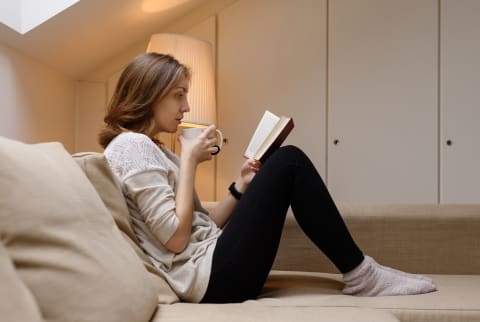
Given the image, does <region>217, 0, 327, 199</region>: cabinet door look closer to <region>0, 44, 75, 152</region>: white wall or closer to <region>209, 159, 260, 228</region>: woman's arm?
<region>0, 44, 75, 152</region>: white wall

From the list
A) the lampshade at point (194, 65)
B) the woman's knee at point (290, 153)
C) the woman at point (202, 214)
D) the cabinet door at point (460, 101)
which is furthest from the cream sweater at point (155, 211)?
the cabinet door at point (460, 101)

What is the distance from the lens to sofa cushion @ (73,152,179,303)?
132cm

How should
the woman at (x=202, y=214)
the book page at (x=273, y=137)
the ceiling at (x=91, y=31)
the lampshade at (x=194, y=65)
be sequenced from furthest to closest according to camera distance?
the lampshade at (x=194, y=65), the ceiling at (x=91, y=31), the book page at (x=273, y=137), the woman at (x=202, y=214)

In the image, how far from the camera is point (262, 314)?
46.9 inches

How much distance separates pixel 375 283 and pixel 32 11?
53.9 inches

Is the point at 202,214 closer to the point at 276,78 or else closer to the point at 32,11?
the point at 32,11

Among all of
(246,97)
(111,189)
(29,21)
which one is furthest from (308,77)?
(111,189)

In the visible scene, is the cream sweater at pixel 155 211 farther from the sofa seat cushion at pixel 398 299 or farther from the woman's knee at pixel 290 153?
the woman's knee at pixel 290 153

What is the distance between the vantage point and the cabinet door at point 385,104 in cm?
280

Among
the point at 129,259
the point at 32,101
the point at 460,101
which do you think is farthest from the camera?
the point at 460,101

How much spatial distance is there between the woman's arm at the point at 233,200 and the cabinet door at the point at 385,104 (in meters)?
1.10

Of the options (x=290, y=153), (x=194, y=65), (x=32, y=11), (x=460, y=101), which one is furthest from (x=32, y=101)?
(x=460, y=101)

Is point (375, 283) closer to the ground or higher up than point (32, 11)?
closer to the ground

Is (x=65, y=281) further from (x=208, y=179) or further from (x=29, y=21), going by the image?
(x=208, y=179)
